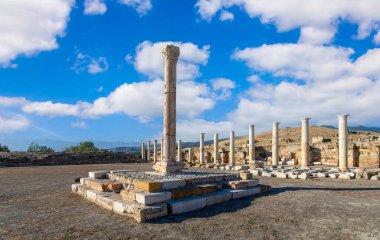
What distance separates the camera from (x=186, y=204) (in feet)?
26.2

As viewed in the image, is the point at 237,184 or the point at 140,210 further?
the point at 237,184

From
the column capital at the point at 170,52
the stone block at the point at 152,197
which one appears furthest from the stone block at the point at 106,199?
the column capital at the point at 170,52

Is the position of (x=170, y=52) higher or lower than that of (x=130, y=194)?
higher

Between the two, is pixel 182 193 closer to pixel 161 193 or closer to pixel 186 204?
pixel 186 204

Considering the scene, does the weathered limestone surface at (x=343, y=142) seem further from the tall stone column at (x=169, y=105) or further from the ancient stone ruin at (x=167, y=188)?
the tall stone column at (x=169, y=105)

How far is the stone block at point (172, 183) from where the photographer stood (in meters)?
8.61

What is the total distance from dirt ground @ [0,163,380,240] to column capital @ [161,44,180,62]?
6.75 meters

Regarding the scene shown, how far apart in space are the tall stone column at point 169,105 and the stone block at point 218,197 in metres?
3.64

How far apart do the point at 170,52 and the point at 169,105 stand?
2.29m

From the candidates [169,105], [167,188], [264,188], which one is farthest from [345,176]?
[167,188]

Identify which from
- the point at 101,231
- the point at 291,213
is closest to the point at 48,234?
the point at 101,231

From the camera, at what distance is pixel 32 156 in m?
33.2

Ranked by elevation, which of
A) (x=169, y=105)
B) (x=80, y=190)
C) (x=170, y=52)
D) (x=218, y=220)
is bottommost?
(x=218, y=220)

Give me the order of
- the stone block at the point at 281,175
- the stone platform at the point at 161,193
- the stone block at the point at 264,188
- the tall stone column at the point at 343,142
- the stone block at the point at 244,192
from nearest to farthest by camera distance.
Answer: the stone platform at the point at 161,193
the stone block at the point at 244,192
the stone block at the point at 264,188
the stone block at the point at 281,175
the tall stone column at the point at 343,142
